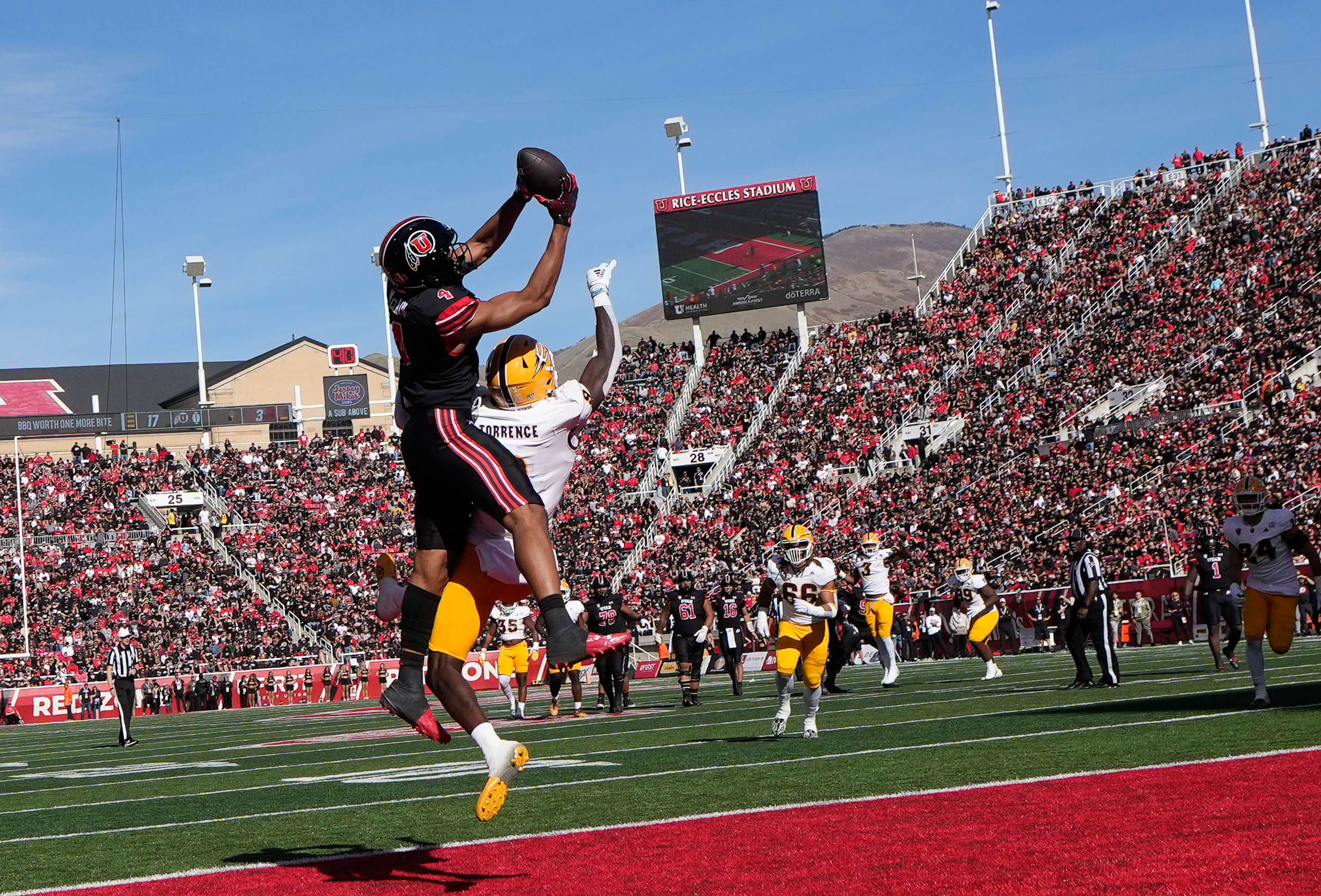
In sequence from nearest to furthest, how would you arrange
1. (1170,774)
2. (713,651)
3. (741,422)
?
(1170,774)
(713,651)
(741,422)

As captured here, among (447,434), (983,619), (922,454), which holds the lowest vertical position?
(983,619)

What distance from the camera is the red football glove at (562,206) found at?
607 cm

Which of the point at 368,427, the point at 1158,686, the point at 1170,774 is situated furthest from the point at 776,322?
the point at 1170,774

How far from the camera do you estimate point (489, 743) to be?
598 cm

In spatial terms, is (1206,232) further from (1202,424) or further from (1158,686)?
(1158,686)

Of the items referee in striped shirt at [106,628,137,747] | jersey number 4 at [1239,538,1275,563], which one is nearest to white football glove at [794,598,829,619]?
jersey number 4 at [1239,538,1275,563]

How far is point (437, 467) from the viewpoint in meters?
6.00

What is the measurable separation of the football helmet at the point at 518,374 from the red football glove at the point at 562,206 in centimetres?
60

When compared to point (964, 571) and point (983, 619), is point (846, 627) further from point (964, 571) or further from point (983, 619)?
point (983, 619)

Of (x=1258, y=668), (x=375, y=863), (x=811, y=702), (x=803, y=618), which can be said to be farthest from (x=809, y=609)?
(x=375, y=863)

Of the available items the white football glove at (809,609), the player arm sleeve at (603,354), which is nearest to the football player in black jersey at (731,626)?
the white football glove at (809,609)

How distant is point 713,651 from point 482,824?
87.4ft

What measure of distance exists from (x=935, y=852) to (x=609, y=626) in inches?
529

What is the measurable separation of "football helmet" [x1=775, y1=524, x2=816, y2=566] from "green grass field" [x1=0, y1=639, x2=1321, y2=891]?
153 cm
